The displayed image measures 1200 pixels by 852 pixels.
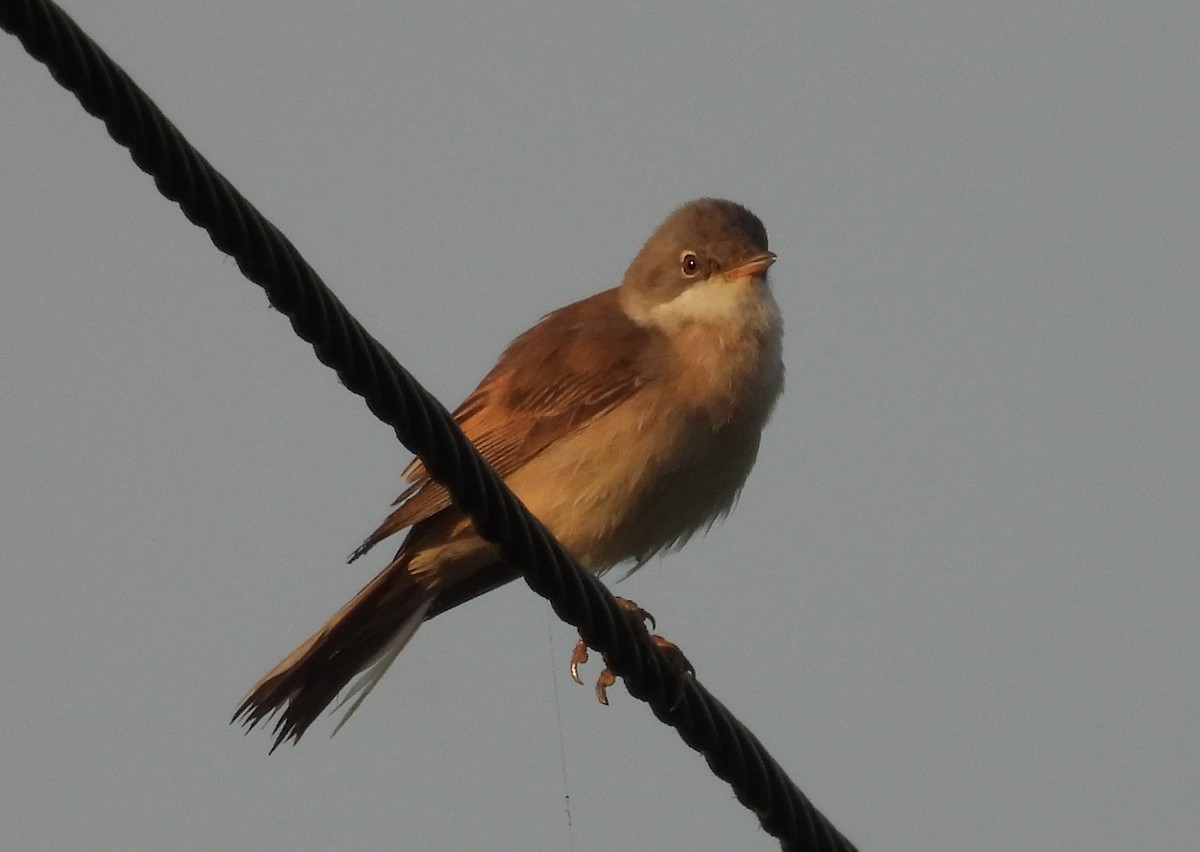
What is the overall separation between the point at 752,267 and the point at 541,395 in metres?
1.25

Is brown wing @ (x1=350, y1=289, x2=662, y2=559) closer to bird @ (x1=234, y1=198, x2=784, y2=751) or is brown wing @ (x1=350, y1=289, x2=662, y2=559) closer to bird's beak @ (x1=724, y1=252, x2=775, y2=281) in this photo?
bird @ (x1=234, y1=198, x2=784, y2=751)

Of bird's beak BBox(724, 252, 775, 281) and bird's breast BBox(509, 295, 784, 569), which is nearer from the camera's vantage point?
bird's breast BBox(509, 295, 784, 569)

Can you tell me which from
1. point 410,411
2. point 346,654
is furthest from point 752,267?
point 410,411

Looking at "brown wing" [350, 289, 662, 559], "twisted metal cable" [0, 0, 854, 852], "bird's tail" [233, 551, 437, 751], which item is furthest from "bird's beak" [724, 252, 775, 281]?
"twisted metal cable" [0, 0, 854, 852]

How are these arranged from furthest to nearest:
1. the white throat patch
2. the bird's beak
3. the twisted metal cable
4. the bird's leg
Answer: the bird's beak < the white throat patch < the bird's leg < the twisted metal cable

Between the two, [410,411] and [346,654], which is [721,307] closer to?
[346,654]

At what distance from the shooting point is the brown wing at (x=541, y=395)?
23.2 ft

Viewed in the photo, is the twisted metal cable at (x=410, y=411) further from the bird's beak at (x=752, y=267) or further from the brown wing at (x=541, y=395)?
the bird's beak at (x=752, y=267)

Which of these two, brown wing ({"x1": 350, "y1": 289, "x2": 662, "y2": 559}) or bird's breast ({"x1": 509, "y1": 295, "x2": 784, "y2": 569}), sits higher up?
brown wing ({"x1": 350, "y1": 289, "x2": 662, "y2": 559})

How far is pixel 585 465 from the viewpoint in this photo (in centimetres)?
698

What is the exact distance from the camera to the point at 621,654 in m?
4.70

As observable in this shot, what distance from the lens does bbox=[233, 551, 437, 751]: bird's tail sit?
22.5ft

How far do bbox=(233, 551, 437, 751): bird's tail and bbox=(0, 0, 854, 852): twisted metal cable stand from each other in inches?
94.1

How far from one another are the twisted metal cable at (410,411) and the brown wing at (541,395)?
235 cm
